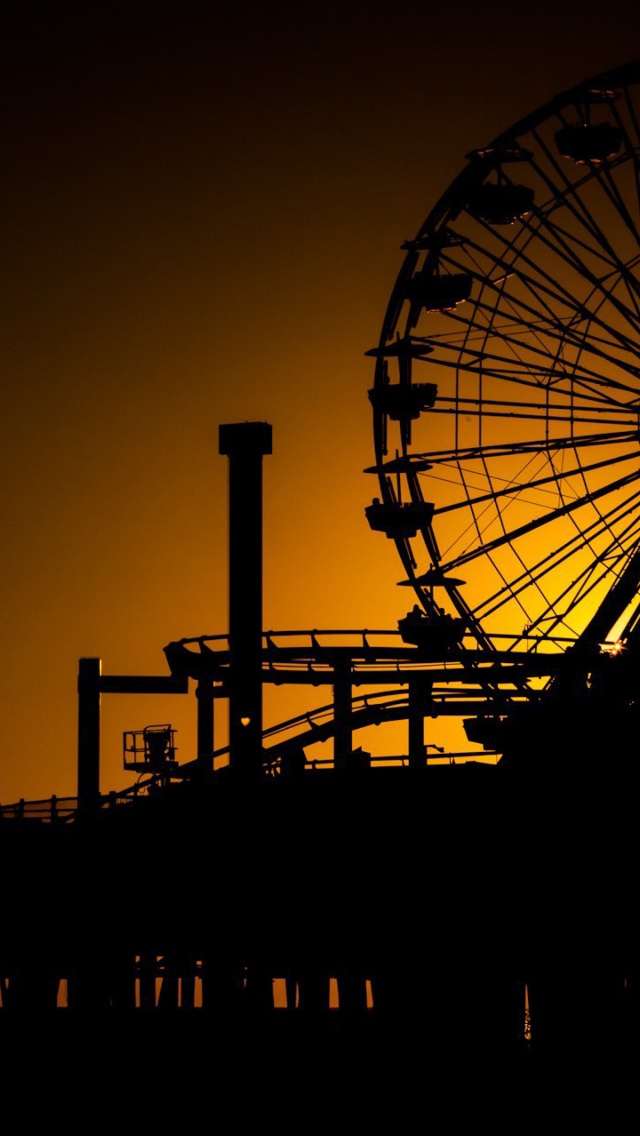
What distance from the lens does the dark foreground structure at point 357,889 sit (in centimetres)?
2172

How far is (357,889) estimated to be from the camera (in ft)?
71.8

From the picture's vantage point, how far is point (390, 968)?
22422mm

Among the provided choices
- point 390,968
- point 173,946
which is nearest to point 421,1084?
point 390,968

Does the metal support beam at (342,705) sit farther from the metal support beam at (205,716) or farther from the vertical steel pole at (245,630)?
the vertical steel pole at (245,630)

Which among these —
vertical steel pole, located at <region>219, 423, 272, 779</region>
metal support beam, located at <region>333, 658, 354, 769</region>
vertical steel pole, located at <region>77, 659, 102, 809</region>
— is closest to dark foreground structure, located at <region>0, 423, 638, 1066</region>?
vertical steel pole, located at <region>219, 423, 272, 779</region>

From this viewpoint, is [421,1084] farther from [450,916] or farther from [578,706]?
[578,706]

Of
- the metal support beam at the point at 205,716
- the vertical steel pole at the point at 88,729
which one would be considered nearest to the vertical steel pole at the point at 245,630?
the vertical steel pole at the point at 88,729

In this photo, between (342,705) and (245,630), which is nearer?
(245,630)

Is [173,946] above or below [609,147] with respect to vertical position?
below

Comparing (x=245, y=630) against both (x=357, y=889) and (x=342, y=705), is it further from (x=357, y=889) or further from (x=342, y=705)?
(x=342, y=705)

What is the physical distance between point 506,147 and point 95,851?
14.7m

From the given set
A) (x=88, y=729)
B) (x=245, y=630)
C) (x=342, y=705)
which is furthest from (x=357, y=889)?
(x=342, y=705)

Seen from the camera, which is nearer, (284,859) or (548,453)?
(284,859)

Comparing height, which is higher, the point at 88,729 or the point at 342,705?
the point at 342,705
